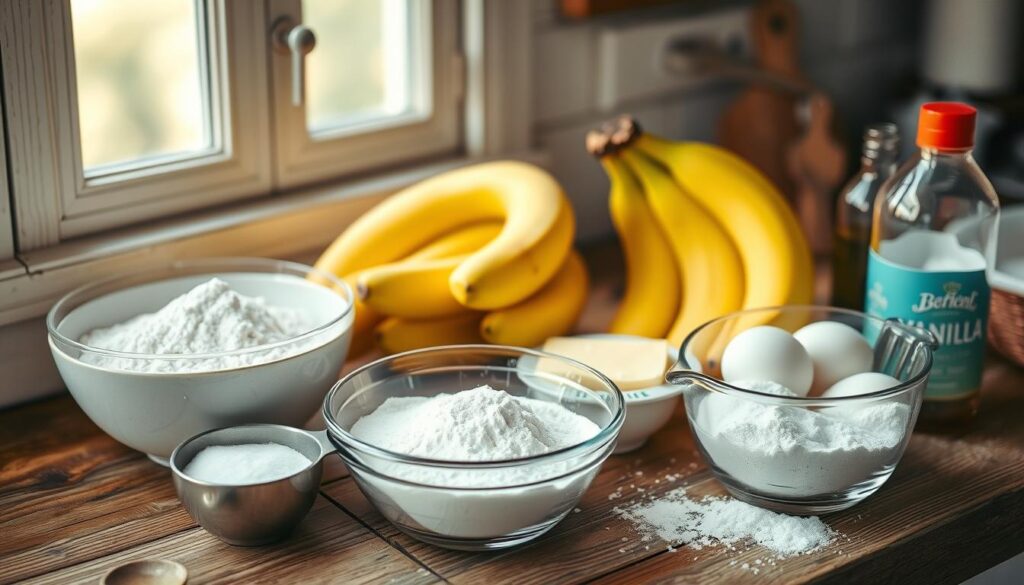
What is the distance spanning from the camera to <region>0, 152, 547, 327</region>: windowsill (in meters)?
1.12


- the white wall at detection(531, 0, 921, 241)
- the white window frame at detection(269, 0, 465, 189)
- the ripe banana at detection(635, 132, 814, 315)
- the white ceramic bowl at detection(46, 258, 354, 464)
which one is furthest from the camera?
the white wall at detection(531, 0, 921, 241)

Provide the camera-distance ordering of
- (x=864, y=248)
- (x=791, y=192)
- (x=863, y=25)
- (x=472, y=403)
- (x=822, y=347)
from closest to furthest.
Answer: (x=472, y=403) < (x=822, y=347) < (x=864, y=248) < (x=791, y=192) < (x=863, y=25)

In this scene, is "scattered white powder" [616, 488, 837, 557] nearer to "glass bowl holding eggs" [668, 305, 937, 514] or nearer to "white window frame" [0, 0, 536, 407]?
"glass bowl holding eggs" [668, 305, 937, 514]

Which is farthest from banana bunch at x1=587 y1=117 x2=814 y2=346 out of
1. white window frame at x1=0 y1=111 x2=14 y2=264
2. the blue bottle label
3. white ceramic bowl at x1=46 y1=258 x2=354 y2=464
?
white window frame at x1=0 y1=111 x2=14 y2=264

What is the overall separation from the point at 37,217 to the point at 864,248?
33.1 inches

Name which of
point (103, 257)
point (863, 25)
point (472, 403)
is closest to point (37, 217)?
point (103, 257)

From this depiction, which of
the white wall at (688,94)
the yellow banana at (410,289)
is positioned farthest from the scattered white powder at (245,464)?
the white wall at (688,94)

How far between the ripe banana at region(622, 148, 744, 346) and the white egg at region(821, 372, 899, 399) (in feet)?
0.62

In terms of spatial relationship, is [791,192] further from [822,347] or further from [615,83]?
[822,347]

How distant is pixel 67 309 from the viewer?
42.8 inches

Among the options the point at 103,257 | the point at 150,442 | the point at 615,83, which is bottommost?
the point at 150,442

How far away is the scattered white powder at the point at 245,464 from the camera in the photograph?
35.8 inches

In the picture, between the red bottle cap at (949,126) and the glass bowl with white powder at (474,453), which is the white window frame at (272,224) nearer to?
the glass bowl with white powder at (474,453)

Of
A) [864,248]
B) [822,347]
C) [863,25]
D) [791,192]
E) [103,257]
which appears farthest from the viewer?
[863,25]
